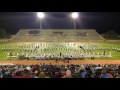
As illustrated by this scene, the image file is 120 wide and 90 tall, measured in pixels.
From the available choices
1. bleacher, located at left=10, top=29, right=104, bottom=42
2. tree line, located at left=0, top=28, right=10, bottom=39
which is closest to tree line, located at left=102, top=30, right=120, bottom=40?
bleacher, located at left=10, top=29, right=104, bottom=42

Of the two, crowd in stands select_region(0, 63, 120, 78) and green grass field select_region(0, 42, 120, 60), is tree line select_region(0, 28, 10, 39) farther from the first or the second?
crowd in stands select_region(0, 63, 120, 78)

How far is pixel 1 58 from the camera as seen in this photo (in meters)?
15.7

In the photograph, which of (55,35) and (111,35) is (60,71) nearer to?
(55,35)

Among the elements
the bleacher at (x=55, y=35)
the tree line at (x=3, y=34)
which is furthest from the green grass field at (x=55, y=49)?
the tree line at (x=3, y=34)

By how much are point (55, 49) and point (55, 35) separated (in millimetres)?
755

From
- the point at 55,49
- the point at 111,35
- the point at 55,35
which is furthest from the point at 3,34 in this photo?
the point at 111,35

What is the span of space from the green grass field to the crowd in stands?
0.75 meters

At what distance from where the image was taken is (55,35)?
16.2 meters

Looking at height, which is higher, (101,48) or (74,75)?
(101,48)

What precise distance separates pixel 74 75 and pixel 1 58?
392 cm
